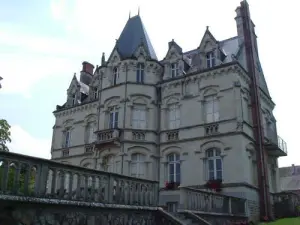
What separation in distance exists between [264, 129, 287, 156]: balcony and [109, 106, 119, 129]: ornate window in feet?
34.3

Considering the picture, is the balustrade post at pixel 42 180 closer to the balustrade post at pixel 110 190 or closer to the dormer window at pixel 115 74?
the balustrade post at pixel 110 190

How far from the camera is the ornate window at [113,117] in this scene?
82.0ft

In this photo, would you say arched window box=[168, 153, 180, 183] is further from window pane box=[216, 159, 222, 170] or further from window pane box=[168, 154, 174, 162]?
window pane box=[216, 159, 222, 170]

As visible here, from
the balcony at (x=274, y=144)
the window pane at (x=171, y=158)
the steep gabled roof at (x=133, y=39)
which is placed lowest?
the window pane at (x=171, y=158)

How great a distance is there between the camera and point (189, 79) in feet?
79.5

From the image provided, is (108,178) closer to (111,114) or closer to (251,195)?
(251,195)

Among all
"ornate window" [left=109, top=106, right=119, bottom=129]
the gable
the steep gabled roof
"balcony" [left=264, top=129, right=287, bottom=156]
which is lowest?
"balcony" [left=264, top=129, right=287, bottom=156]

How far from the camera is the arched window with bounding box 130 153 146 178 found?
76.8 ft

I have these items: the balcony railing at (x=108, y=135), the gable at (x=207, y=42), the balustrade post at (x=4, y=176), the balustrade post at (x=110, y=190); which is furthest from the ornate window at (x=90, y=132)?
the balustrade post at (x=4, y=176)

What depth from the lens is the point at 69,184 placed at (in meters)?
9.82

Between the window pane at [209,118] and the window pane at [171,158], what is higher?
the window pane at [209,118]

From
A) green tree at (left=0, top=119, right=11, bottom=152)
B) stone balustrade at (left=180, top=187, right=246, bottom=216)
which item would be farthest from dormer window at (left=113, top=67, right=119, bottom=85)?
stone balustrade at (left=180, top=187, right=246, bottom=216)

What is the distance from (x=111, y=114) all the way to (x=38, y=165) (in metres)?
16.6

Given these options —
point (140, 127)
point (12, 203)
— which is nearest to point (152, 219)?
point (12, 203)
